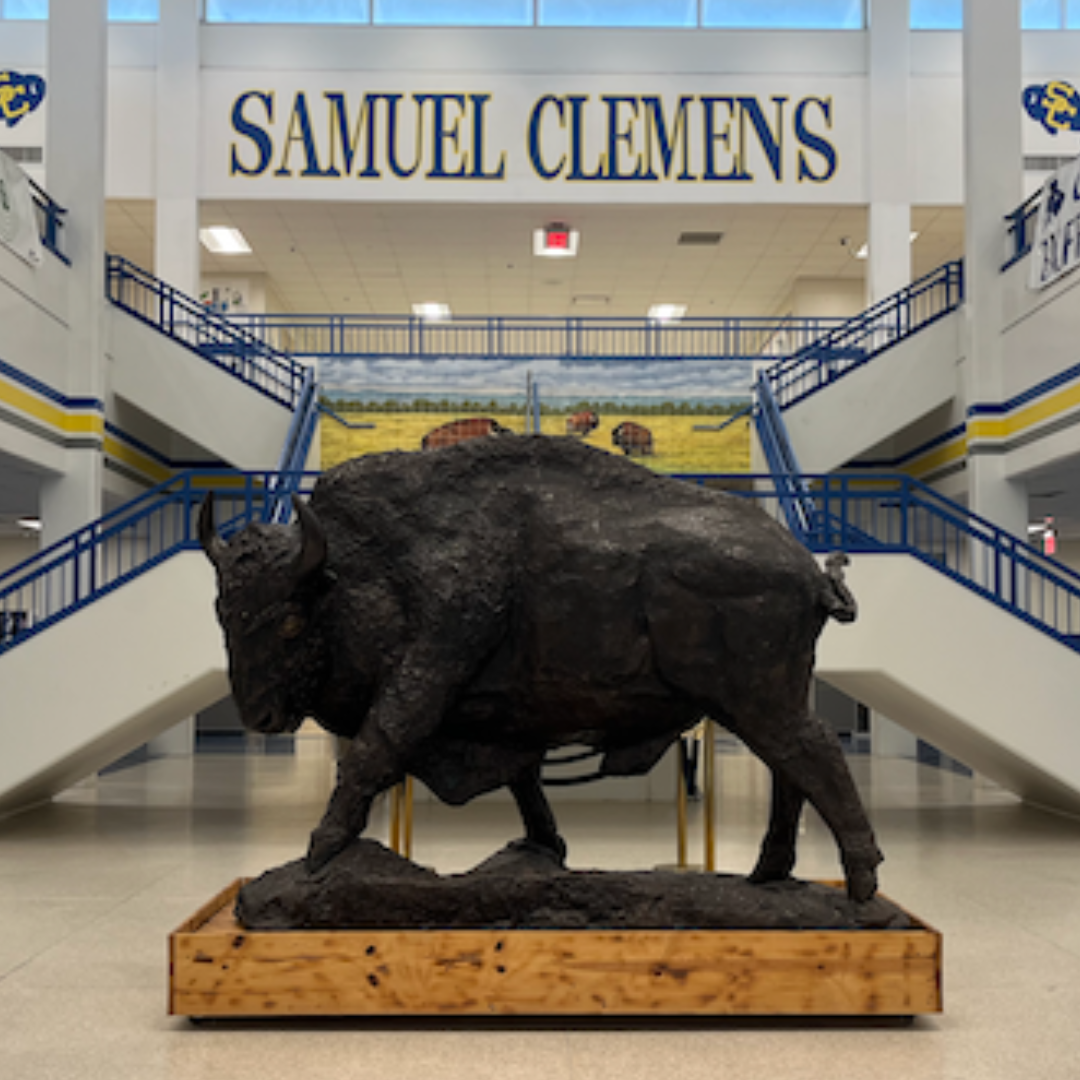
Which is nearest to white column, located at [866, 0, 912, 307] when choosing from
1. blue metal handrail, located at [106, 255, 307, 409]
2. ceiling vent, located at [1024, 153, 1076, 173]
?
ceiling vent, located at [1024, 153, 1076, 173]

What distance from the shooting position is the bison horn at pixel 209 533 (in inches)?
165

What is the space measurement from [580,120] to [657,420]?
481cm

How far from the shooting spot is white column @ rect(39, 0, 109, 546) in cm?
1290

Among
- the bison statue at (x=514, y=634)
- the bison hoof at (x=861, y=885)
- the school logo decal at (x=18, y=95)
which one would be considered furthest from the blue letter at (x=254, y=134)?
the bison hoof at (x=861, y=885)

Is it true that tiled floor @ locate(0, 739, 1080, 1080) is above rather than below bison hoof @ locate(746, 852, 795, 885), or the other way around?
below

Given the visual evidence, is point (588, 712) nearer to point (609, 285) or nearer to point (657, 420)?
point (657, 420)

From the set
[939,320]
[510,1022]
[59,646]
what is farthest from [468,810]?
[939,320]

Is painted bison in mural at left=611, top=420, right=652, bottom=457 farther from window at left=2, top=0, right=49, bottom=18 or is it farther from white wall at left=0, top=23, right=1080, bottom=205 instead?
window at left=2, top=0, right=49, bottom=18

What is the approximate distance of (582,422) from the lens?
16.6 meters

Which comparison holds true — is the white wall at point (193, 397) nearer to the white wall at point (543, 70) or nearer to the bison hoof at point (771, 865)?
the white wall at point (543, 70)

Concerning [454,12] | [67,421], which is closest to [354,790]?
[67,421]

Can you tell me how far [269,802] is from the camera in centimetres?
1170

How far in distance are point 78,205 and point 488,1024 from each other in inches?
441

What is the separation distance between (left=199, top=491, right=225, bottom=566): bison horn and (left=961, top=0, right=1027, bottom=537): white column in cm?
1090
